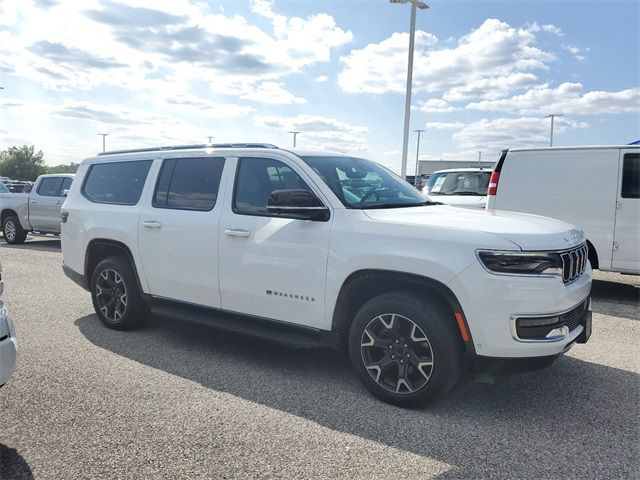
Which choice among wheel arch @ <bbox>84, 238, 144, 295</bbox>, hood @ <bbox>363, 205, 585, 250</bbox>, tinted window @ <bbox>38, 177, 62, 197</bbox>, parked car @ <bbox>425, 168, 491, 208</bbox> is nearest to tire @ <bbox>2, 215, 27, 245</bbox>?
tinted window @ <bbox>38, 177, 62, 197</bbox>

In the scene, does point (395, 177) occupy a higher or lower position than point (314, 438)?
higher

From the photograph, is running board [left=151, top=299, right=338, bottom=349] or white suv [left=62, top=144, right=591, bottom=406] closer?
white suv [left=62, top=144, right=591, bottom=406]

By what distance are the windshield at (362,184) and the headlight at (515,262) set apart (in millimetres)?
1122

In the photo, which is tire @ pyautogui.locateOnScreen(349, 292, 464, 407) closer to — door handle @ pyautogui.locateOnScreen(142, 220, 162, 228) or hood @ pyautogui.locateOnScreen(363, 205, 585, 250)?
hood @ pyautogui.locateOnScreen(363, 205, 585, 250)

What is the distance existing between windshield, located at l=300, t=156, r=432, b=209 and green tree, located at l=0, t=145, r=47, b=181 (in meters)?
75.1

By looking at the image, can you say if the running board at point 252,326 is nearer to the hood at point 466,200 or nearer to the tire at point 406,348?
the tire at point 406,348

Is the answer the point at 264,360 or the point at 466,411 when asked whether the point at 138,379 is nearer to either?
the point at 264,360

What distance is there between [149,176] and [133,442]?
9.79ft

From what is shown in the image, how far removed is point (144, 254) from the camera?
523cm

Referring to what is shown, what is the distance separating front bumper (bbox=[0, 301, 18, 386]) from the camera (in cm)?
295

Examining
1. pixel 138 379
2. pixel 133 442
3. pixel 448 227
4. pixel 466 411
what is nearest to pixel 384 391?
pixel 466 411

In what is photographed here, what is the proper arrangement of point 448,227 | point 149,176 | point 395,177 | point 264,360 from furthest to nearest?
point 149,176 → point 395,177 → point 264,360 → point 448,227

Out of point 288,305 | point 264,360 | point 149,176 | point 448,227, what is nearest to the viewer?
point 448,227

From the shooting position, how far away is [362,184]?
14.7 feet
